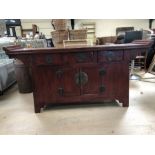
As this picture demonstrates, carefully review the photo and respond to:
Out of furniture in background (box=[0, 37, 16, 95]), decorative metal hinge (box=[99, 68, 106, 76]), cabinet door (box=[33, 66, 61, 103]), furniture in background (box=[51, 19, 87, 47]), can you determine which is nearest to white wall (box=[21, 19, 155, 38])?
furniture in background (box=[0, 37, 16, 95])

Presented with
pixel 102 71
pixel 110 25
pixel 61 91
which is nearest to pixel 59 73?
pixel 61 91

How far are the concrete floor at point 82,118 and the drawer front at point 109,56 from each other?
2.28ft

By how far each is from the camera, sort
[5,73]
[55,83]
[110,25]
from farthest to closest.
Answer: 1. [110,25]
2. [5,73]
3. [55,83]

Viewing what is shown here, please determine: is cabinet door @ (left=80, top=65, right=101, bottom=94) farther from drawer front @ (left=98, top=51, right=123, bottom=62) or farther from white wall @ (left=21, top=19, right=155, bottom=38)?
white wall @ (left=21, top=19, right=155, bottom=38)

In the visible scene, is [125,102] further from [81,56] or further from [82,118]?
[81,56]

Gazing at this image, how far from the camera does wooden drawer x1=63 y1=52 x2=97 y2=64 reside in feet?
7.70

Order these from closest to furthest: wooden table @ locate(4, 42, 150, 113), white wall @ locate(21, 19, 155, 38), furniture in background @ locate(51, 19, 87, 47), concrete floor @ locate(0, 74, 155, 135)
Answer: concrete floor @ locate(0, 74, 155, 135) < wooden table @ locate(4, 42, 150, 113) < furniture in background @ locate(51, 19, 87, 47) < white wall @ locate(21, 19, 155, 38)

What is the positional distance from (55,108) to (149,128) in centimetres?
131

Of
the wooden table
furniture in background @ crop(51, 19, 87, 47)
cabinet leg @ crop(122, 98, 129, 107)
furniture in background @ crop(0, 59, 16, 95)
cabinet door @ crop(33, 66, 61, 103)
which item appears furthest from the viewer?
furniture in background @ crop(0, 59, 16, 95)

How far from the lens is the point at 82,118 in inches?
89.4

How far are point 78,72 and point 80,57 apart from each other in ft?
0.69

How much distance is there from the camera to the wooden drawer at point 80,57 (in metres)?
2.35
